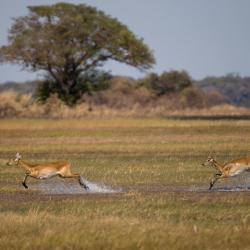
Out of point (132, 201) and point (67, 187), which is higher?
point (132, 201)

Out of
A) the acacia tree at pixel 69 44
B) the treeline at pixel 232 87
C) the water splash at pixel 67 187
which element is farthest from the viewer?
the treeline at pixel 232 87

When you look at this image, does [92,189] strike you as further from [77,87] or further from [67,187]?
[77,87]

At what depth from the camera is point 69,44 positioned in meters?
67.4

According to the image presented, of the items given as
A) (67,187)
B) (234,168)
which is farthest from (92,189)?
(234,168)

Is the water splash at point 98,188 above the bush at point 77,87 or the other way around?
the other way around

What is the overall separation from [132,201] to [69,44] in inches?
1930

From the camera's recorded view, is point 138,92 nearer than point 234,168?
No

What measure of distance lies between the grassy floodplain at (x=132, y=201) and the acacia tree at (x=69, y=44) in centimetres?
2521

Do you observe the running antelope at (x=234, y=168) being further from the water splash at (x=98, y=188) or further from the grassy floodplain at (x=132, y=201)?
the water splash at (x=98, y=188)

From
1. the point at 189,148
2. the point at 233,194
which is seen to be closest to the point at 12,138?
the point at 189,148

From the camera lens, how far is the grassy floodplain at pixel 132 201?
14961 mm

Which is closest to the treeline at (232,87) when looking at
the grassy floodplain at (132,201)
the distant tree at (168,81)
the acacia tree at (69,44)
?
the distant tree at (168,81)

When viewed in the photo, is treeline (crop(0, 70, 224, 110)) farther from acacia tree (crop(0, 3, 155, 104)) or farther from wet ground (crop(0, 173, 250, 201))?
wet ground (crop(0, 173, 250, 201))

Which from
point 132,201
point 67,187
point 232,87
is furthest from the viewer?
point 232,87
